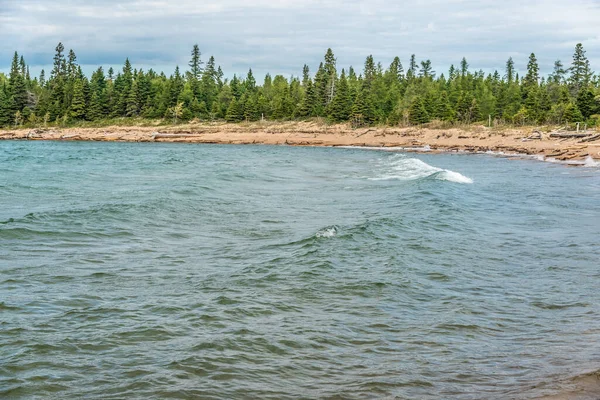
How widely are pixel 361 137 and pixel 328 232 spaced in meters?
68.0

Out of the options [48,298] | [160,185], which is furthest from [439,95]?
[48,298]

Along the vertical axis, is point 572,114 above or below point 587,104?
below

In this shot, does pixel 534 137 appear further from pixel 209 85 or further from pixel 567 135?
pixel 209 85

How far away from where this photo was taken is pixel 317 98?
10400cm

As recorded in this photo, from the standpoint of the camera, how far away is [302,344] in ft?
27.6

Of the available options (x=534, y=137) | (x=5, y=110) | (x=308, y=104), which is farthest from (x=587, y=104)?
(x=5, y=110)

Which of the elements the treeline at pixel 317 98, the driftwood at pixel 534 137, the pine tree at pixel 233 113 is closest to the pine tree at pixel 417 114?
the treeline at pixel 317 98

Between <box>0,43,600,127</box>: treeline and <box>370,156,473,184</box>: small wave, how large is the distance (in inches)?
1686

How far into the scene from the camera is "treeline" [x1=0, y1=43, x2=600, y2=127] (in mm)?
89625

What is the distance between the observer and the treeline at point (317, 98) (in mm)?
89625

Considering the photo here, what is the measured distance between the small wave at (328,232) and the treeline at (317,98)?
228 feet

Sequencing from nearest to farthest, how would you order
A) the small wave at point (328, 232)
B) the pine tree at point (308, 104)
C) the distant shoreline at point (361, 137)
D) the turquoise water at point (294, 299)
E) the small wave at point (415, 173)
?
the turquoise water at point (294, 299) → the small wave at point (328, 232) → the small wave at point (415, 173) → the distant shoreline at point (361, 137) → the pine tree at point (308, 104)

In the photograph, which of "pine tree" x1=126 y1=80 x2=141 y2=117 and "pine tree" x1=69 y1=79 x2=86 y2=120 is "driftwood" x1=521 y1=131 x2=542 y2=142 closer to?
"pine tree" x1=126 y1=80 x2=141 y2=117

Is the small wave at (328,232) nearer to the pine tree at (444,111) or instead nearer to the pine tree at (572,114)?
the pine tree at (572,114)
